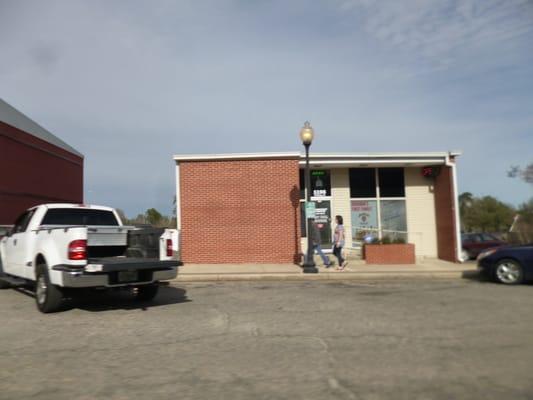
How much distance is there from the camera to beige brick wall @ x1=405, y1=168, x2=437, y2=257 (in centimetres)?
1722

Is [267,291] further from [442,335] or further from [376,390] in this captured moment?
[376,390]

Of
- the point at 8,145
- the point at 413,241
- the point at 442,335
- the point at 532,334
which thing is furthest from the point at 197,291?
the point at 8,145

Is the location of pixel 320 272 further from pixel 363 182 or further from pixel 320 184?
pixel 363 182

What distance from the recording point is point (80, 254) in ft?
24.1

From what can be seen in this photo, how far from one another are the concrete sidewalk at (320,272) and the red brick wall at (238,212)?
2.12 ft

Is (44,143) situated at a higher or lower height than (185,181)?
higher

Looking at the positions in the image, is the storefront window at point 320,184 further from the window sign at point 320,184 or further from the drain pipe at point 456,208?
the drain pipe at point 456,208

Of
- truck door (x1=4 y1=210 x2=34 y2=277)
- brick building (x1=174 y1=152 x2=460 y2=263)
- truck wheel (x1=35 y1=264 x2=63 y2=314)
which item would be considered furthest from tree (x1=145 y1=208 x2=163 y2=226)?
truck wheel (x1=35 y1=264 x2=63 y2=314)

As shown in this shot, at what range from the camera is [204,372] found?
467cm

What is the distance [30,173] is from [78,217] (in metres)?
12.4

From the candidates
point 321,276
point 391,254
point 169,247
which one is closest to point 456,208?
point 391,254

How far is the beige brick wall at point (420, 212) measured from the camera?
17.2 m

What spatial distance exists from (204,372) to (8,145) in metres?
17.2

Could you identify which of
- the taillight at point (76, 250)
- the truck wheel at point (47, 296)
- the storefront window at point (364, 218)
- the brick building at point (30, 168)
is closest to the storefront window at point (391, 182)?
the storefront window at point (364, 218)
